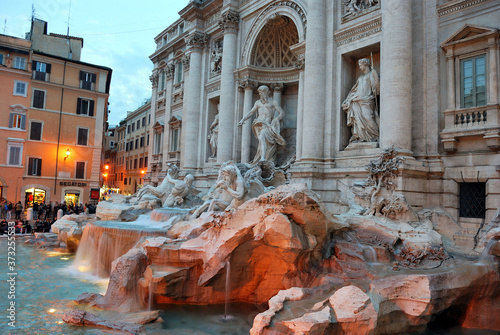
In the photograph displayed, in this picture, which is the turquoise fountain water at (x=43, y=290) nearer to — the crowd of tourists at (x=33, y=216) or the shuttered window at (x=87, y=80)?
the crowd of tourists at (x=33, y=216)

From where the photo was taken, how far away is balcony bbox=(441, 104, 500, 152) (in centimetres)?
934

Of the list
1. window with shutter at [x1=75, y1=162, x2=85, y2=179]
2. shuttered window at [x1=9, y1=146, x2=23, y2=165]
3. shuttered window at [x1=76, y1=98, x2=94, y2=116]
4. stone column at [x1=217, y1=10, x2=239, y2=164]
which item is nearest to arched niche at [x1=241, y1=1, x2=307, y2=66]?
stone column at [x1=217, y1=10, x2=239, y2=164]

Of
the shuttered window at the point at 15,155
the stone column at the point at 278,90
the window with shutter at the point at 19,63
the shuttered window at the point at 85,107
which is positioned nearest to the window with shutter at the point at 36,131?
the shuttered window at the point at 15,155

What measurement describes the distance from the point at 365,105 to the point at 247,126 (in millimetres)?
6787

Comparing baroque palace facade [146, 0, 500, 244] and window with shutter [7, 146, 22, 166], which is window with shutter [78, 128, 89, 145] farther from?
baroque palace facade [146, 0, 500, 244]

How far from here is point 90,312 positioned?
7594 millimetres

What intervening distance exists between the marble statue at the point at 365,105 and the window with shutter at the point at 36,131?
79.5 feet

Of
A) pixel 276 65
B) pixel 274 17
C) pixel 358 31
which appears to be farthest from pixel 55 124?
pixel 358 31

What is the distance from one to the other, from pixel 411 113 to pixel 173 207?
935cm

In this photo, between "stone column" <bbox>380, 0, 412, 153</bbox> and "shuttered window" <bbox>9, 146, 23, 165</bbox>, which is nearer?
"stone column" <bbox>380, 0, 412, 153</bbox>

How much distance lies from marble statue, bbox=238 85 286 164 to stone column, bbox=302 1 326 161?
2.84 m

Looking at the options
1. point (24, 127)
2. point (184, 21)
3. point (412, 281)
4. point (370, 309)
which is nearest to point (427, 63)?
point (412, 281)

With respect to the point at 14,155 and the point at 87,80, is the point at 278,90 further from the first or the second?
the point at 14,155

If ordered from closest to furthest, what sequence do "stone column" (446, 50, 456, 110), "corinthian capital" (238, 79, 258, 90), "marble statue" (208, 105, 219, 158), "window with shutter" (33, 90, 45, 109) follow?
"stone column" (446, 50, 456, 110) < "corinthian capital" (238, 79, 258, 90) < "marble statue" (208, 105, 219, 158) < "window with shutter" (33, 90, 45, 109)
